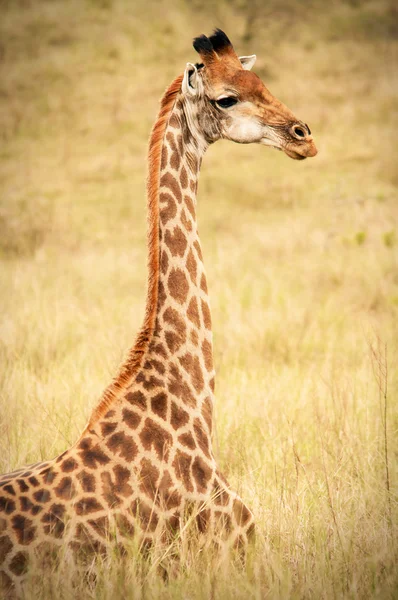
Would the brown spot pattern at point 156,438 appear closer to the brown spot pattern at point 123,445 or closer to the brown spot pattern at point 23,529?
the brown spot pattern at point 123,445

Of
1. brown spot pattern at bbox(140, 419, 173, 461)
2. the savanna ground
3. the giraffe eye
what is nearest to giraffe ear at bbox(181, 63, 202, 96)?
the giraffe eye

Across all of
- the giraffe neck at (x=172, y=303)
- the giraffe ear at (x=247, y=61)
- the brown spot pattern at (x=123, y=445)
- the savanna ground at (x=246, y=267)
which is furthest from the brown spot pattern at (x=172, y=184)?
the savanna ground at (x=246, y=267)

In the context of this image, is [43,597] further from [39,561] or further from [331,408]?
[331,408]

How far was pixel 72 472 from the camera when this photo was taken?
10.4 feet

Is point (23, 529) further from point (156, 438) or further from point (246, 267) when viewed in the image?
point (246, 267)

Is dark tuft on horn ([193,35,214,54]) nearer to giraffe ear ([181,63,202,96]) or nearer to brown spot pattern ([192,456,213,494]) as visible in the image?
giraffe ear ([181,63,202,96])

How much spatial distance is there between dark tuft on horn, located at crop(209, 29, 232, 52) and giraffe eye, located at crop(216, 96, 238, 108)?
0.91ft

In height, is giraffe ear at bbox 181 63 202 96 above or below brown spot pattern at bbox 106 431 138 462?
above

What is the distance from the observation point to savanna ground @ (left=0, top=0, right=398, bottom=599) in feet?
12.1

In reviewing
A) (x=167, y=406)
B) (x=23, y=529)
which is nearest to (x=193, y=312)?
(x=167, y=406)

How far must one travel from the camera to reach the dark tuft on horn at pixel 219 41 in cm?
386

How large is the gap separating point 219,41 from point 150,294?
1368 millimetres

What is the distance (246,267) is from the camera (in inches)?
425

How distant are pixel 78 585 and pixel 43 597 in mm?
145
